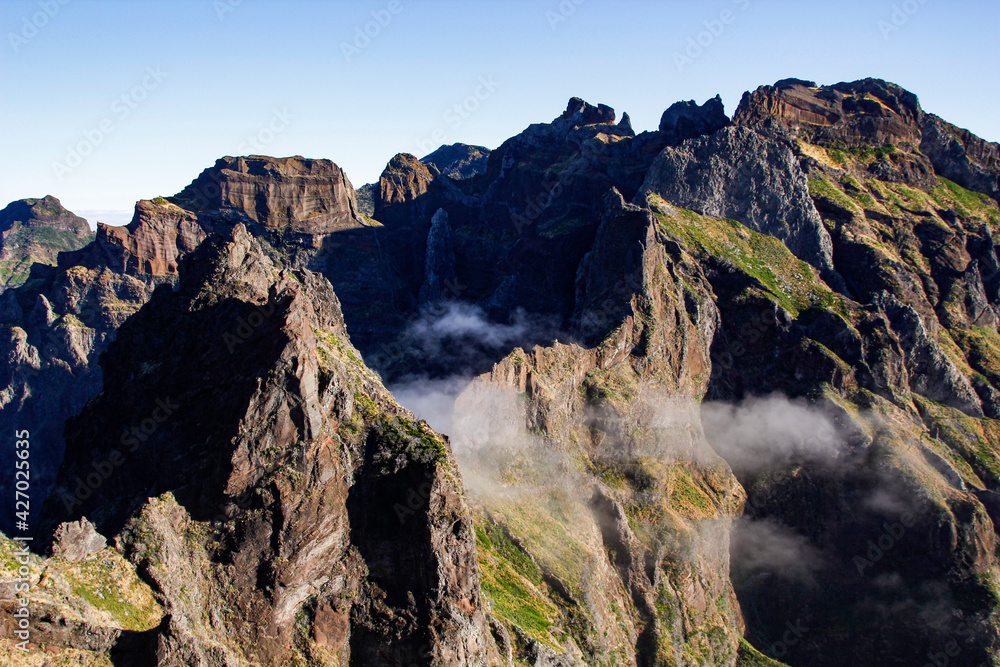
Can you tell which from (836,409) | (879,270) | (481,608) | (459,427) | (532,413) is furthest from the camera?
(879,270)

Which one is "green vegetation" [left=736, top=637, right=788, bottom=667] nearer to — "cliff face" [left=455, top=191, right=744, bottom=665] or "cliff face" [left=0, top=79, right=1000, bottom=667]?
"cliff face" [left=0, top=79, right=1000, bottom=667]

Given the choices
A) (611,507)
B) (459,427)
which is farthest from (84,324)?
(611,507)

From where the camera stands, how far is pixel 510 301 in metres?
189

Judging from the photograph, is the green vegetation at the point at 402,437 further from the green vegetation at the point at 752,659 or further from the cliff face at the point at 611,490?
the green vegetation at the point at 752,659

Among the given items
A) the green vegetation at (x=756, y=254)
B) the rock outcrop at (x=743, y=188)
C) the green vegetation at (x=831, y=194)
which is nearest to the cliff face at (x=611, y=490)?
the green vegetation at (x=756, y=254)

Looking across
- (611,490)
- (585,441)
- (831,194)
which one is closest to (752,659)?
(611,490)

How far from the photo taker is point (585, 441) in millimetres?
121250

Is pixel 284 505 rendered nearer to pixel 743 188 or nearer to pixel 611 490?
pixel 611 490

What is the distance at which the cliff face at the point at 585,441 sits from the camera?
6744cm

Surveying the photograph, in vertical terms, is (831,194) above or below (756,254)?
above

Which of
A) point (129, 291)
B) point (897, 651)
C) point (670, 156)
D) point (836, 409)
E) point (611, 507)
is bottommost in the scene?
point (897, 651)

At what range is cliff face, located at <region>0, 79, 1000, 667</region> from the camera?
6744 centimetres

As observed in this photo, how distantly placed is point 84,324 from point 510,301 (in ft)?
362

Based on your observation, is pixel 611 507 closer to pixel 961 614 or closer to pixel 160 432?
pixel 961 614
